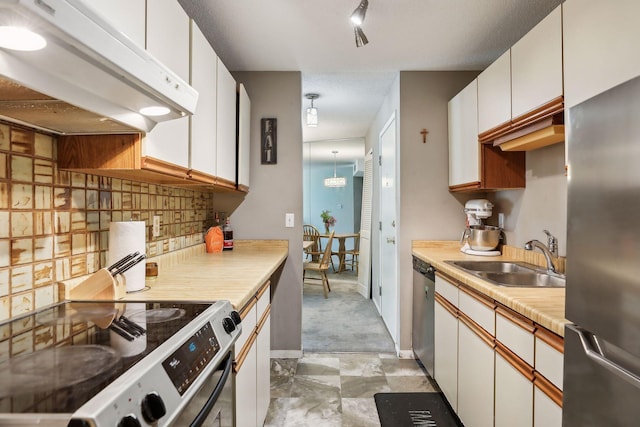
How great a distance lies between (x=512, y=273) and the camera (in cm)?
198

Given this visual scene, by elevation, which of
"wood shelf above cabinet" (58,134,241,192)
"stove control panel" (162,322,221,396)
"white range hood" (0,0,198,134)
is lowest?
"stove control panel" (162,322,221,396)

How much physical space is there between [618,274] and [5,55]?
4.42 feet

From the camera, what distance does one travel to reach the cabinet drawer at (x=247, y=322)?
1323 millimetres

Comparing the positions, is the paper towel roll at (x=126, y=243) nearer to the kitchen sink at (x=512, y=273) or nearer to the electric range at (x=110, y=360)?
the electric range at (x=110, y=360)

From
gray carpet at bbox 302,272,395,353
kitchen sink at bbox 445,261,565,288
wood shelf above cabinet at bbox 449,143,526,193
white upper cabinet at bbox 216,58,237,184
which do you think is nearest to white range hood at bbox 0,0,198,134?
white upper cabinet at bbox 216,58,237,184

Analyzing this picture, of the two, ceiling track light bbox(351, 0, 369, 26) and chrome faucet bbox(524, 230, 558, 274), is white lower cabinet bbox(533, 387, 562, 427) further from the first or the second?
ceiling track light bbox(351, 0, 369, 26)

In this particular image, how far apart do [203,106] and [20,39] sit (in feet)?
3.58

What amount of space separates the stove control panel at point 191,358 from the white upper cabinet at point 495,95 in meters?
1.87

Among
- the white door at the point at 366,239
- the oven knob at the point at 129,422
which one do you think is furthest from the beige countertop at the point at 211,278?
the white door at the point at 366,239

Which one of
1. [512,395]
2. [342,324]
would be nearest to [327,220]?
[342,324]

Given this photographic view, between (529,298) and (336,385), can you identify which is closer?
(529,298)

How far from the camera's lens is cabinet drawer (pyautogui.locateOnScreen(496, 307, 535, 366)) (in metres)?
1.22

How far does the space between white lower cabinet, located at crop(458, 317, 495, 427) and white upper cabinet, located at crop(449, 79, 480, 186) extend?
1.07 m

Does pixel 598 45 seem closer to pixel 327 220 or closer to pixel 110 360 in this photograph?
pixel 110 360
